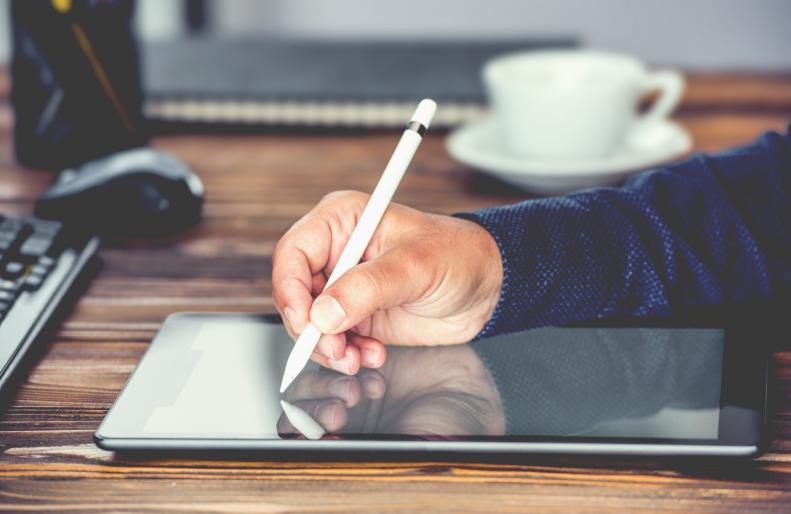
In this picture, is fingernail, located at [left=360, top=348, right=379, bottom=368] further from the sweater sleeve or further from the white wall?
the white wall

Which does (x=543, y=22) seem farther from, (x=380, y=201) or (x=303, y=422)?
(x=303, y=422)

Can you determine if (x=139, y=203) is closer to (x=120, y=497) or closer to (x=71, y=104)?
(x=71, y=104)

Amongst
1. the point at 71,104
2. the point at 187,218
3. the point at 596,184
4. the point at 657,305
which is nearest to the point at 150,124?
the point at 71,104

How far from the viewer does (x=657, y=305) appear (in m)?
0.57

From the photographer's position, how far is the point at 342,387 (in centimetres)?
48

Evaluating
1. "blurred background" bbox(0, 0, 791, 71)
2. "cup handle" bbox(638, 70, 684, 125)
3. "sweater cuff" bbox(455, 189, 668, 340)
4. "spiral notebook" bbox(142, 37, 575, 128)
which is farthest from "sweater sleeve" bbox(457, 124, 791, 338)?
"blurred background" bbox(0, 0, 791, 71)

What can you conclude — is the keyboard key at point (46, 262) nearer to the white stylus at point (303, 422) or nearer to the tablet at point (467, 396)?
the tablet at point (467, 396)

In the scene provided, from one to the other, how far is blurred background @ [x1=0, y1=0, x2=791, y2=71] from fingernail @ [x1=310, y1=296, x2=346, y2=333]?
900 millimetres

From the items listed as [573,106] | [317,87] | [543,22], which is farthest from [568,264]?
[543,22]

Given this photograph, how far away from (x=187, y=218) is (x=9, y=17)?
273 millimetres

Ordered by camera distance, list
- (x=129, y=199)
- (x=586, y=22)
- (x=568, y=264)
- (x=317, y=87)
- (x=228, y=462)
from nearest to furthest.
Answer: (x=228, y=462) → (x=568, y=264) → (x=129, y=199) → (x=317, y=87) → (x=586, y=22)

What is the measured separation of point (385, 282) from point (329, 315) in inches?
1.3

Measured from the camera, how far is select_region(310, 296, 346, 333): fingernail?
45 centimetres

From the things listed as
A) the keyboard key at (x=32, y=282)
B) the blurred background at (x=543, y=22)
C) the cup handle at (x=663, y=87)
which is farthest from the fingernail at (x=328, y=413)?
the blurred background at (x=543, y=22)
